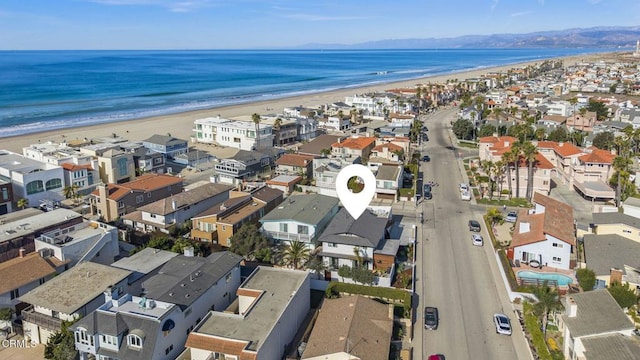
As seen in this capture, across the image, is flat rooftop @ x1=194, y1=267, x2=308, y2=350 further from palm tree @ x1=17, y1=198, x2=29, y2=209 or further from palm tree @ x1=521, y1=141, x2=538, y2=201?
palm tree @ x1=521, y1=141, x2=538, y2=201

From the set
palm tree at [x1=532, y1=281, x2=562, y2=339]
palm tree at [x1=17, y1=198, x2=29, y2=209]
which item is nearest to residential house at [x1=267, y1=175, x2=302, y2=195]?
palm tree at [x1=17, y1=198, x2=29, y2=209]

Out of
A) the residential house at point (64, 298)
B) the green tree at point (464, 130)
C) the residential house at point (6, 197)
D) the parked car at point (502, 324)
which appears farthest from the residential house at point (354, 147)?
the residential house at point (64, 298)

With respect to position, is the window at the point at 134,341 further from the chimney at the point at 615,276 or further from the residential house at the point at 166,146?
the residential house at the point at 166,146

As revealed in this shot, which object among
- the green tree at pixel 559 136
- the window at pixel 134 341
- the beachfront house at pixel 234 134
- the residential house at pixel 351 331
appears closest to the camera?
the window at pixel 134 341

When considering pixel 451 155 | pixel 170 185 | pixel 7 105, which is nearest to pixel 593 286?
pixel 170 185

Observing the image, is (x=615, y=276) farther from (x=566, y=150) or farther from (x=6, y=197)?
(x=6, y=197)

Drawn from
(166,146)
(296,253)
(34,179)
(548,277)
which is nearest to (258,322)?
(296,253)
